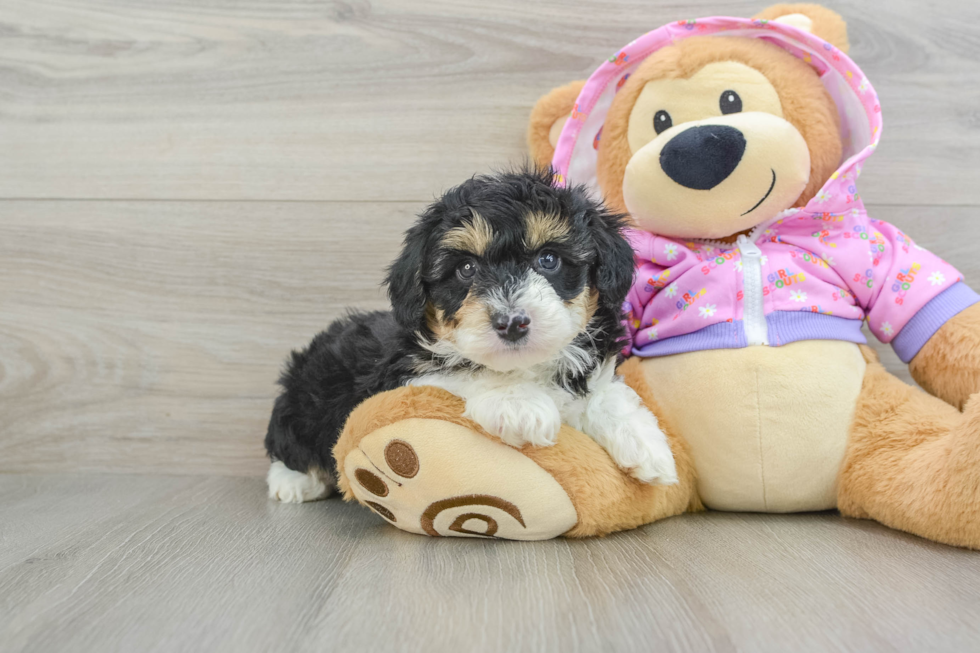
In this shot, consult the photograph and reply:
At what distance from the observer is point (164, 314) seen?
2.02m

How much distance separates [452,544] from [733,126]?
3.37 feet

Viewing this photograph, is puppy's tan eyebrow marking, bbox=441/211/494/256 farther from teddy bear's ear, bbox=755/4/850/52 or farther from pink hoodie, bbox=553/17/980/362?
teddy bear's ear, bbox=755/4/850/52

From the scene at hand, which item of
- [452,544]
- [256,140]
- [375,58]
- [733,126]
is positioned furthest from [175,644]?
[375,58]

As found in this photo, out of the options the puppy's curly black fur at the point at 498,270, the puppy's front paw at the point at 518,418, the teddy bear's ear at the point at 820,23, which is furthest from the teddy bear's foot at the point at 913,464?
the teddy bear's ear at the point at 820,23

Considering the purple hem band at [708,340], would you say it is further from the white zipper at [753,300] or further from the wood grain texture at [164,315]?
the wood grain texture at [164,315]

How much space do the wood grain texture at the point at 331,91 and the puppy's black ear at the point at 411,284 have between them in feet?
2.38

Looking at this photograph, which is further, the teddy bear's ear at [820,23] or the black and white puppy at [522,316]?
the teddy bear's ear at [820,23]

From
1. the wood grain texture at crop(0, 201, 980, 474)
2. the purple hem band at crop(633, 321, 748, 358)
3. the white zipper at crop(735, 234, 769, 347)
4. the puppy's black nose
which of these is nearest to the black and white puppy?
the puppy's black nose

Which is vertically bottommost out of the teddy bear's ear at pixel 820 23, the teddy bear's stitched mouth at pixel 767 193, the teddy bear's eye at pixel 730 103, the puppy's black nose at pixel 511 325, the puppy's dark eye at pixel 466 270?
the puppy's black nose at pixel 511 325

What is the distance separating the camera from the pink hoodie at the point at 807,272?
4.75ft

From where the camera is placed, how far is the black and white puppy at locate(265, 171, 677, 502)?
115 centimetres

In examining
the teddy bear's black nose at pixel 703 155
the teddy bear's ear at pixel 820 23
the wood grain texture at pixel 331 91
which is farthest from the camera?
the wood grain texture at pixel 331 91

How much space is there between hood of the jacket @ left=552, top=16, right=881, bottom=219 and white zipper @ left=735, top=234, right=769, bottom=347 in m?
0.15

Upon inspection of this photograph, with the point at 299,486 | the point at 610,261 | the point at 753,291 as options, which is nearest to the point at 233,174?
the point at 299,486
